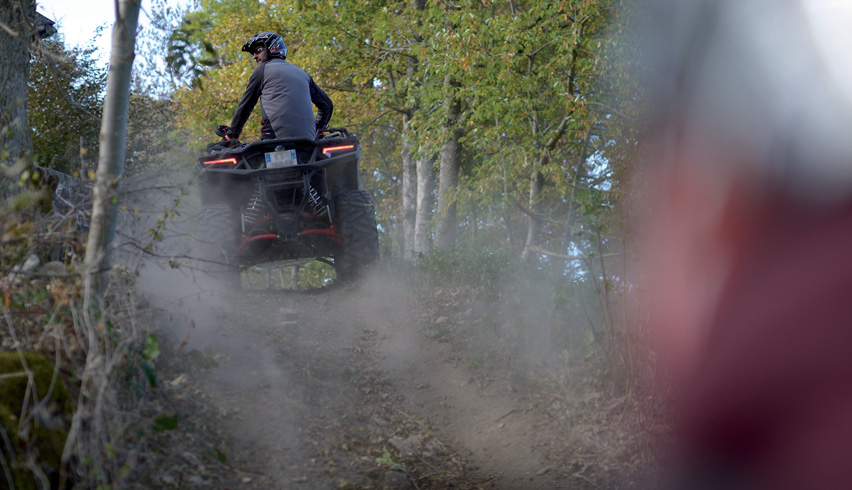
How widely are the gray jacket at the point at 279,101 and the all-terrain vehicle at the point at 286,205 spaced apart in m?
0.29

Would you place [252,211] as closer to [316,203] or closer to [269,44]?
[316,203]

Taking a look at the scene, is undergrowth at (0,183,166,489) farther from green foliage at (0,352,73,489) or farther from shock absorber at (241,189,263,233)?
shock absorber at (241,189,263,233)

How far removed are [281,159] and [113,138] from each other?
366cm

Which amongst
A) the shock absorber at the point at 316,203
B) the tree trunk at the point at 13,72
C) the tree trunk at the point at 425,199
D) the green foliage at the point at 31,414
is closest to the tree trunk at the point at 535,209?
the tree trunk at the point at 425,199

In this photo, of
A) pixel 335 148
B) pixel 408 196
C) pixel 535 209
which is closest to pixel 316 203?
pixel 335 148

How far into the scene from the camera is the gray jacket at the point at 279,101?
7422mm

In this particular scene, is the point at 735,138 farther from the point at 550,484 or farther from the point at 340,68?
the point at 340,68

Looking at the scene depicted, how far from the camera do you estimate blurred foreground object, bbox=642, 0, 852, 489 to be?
136 inches

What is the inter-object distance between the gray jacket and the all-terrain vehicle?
0.29 meters

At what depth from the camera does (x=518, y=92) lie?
41.9ft

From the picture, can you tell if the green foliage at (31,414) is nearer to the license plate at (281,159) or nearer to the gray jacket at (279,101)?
the license plate at (281,159)

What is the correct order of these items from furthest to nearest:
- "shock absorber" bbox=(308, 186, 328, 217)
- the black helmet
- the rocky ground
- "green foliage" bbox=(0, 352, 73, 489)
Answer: the black helmet → "shock absorber" bbox=(308, 186, 328, 217) → the rocky ground → "green foliage" bbox=(0, 352, 73, 489)

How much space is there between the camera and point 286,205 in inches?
292

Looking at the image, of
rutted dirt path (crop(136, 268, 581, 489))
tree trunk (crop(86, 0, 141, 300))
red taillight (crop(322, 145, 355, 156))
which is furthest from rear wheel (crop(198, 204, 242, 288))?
tree trunk (crop(86, 0, 141, 300))
